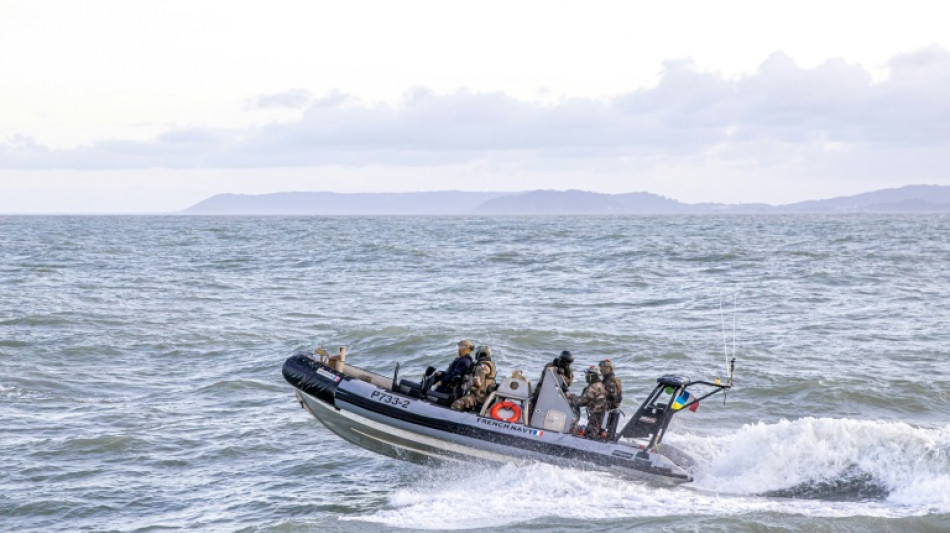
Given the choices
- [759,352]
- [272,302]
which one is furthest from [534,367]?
[272,302]

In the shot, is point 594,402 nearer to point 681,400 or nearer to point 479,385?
point 681,400

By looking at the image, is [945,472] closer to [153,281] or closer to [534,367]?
[534,367]

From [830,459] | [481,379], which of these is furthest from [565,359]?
[830,459]

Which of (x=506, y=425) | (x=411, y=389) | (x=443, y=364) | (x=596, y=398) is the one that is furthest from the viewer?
(x=443, y=364)

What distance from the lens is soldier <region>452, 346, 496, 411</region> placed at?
13.2m

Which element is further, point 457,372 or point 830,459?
point 457,372

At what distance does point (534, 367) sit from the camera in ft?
69.4

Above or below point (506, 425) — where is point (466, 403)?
above

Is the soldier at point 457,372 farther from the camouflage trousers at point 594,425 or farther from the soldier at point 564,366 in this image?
the camouflage trousers at point 594,425

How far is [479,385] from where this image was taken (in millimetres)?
13273

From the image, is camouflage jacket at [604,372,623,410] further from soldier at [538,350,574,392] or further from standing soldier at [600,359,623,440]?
soldier at [538,350,574,392]

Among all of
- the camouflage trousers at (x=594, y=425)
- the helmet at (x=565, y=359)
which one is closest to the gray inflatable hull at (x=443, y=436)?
the camouflage trousers at (x=594, y=425)

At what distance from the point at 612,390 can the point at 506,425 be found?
5.14ft

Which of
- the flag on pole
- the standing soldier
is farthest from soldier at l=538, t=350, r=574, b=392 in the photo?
the flag on pole
